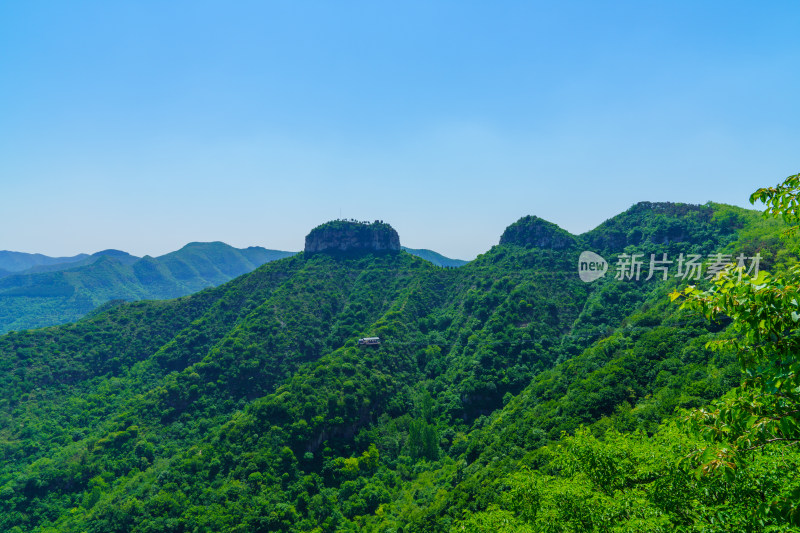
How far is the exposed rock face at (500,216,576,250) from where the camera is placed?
415ft

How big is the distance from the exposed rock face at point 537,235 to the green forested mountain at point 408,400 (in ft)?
2.58

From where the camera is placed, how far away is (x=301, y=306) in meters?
111

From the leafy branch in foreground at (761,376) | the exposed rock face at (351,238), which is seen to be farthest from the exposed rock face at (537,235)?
the leafy branch in foreground at (761,376)

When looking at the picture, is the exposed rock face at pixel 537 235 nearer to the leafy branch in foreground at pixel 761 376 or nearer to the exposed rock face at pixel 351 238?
the exposed rock face at pixel 351 238

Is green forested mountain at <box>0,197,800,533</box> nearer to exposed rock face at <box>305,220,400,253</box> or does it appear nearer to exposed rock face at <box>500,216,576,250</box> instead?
exposed rock face at <box>500,216,576,250</box>

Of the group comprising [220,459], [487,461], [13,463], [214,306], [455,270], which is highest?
[455,270]

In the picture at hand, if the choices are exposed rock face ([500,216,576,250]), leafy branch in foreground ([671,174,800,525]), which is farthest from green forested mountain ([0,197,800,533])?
exposed rock face ([500,216,576,250])

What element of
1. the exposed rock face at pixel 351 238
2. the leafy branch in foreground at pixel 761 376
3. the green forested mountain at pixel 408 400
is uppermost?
the exposed rock face at pixel 351 238

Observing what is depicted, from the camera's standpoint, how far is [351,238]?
154 metres

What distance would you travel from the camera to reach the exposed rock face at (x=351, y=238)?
151 meters

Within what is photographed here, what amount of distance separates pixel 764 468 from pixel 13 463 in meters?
106

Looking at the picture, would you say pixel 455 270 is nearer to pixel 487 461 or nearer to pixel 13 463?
pixel 487 461

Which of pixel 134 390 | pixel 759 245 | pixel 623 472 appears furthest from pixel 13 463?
pixel 759 245

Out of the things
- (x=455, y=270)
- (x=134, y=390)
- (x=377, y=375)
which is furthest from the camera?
(x=455, y=270)
